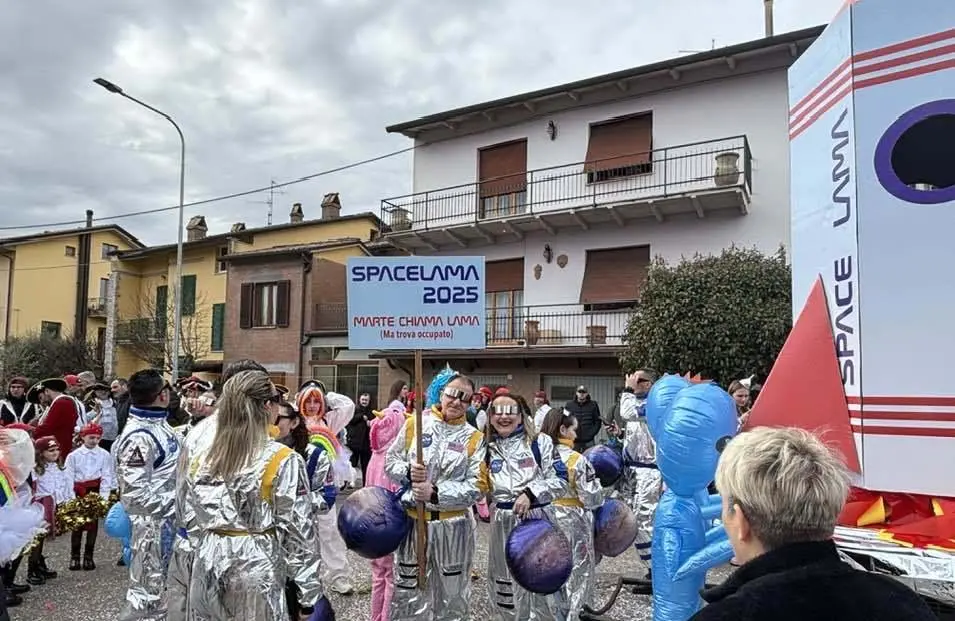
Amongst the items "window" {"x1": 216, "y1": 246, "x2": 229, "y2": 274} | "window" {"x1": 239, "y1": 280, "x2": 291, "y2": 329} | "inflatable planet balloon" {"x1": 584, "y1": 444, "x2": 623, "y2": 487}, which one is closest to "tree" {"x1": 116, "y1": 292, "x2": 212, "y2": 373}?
"window" {"x1": 216, "y1": 246, "x2": 229, "y2": 274}

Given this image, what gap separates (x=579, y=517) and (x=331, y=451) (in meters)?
2.59

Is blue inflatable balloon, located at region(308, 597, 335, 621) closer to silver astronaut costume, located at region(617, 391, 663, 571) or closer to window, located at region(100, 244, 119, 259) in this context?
silver astronaut costume, located at region(617, 391, 663, 571)

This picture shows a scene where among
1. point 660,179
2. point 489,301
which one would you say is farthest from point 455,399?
point 489,301

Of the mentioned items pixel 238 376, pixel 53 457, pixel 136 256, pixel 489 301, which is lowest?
pixel 53 457

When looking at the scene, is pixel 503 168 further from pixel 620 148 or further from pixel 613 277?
pixel 613 277

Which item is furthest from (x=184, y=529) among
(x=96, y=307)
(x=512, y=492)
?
(x=96, y=307)

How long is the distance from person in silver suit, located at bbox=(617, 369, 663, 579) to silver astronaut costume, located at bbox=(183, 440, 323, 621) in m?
4.59

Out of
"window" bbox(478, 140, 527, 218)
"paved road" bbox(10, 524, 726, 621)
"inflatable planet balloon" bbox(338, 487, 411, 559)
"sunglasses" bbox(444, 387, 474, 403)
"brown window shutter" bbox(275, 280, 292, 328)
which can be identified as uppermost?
"window" bbox(478, 140, 527, 218)

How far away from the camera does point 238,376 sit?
3.27m

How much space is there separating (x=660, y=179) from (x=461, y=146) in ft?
20.4

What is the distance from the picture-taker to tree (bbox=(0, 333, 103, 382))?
2689cm

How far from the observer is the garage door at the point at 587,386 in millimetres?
17172

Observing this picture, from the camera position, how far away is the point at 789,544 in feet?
5.59

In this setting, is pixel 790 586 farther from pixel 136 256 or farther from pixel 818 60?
pixel 136 256
